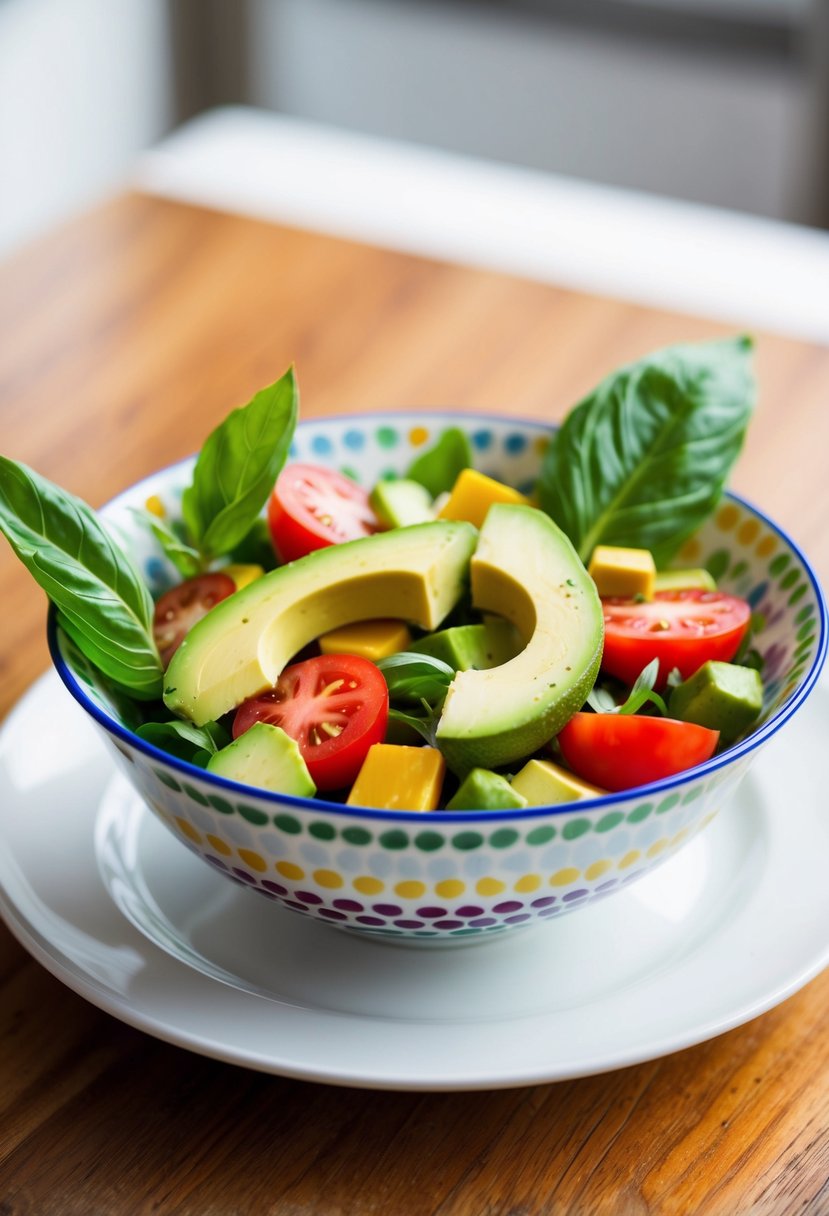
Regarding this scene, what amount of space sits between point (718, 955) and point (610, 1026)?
10cm

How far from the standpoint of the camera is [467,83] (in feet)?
13.2

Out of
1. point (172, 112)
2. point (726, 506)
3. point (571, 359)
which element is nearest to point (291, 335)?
point (571, 359)

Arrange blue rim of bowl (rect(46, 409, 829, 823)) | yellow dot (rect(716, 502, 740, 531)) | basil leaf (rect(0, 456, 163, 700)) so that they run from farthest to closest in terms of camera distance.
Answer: yellow dot (rect(716, 502, 740, 531))
basil leaf (rect(0, 456, 163, 700))
blue rim of bowl (rect(46, 409, 829, 823))

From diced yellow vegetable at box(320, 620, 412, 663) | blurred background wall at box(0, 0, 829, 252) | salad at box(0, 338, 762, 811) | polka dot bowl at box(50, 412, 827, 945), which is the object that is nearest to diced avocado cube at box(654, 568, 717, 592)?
salad at box(0, 338, 762, 811)

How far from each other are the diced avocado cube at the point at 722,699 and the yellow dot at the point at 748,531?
0.19 metres

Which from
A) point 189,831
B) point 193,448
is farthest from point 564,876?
point 193,448

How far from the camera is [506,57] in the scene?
3.93 m

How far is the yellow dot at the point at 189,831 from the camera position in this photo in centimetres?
87

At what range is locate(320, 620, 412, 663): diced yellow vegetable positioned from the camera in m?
0.98

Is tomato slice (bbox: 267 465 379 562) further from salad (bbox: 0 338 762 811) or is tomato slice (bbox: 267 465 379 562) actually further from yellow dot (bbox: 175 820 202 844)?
yellow dot (bbox: 175 820 202 844)

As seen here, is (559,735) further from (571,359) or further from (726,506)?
(571,359)

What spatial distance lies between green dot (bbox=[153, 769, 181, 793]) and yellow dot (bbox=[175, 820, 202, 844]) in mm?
35

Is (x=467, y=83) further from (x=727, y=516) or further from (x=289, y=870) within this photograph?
(x=289, y=870)

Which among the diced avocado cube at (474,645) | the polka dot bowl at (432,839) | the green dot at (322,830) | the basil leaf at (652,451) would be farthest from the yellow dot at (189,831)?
the basil leaf at (652,451)
